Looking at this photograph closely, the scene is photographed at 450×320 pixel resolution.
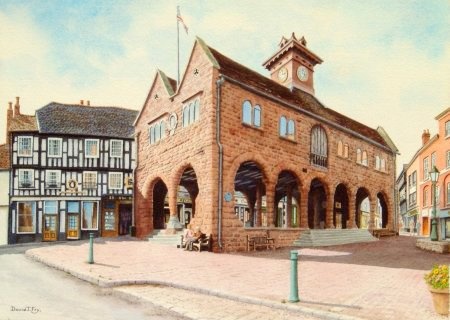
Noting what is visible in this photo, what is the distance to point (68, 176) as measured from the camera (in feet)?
91.2

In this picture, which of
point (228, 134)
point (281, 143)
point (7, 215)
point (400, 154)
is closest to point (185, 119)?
point (228, 134)

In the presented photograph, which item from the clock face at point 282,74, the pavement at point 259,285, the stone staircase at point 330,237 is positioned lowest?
the stone staircase at point 330,237

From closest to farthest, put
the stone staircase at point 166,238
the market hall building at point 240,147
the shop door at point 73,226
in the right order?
the market hall building at point 240,147, the stone staircase at point 166,238, the shop door at point 73,226

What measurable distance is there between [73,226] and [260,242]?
1737 cm

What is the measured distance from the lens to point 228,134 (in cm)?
1598

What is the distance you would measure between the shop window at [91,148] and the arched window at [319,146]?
53.9 ft

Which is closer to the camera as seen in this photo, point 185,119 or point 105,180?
point 185,119

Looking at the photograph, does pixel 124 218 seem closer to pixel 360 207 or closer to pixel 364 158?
pixel 364 158

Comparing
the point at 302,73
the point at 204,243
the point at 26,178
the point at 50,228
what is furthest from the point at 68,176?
the point at 302,73

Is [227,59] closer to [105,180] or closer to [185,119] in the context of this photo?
[185,119]

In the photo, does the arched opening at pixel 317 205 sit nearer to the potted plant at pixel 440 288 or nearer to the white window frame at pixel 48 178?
the white window frame at pixel 48 178

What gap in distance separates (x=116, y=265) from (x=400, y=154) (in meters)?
26.4

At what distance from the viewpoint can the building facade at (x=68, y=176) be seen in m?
27.0

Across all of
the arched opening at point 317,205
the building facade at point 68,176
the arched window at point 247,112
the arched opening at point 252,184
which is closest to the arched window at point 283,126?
the arched opening at point 252,184
